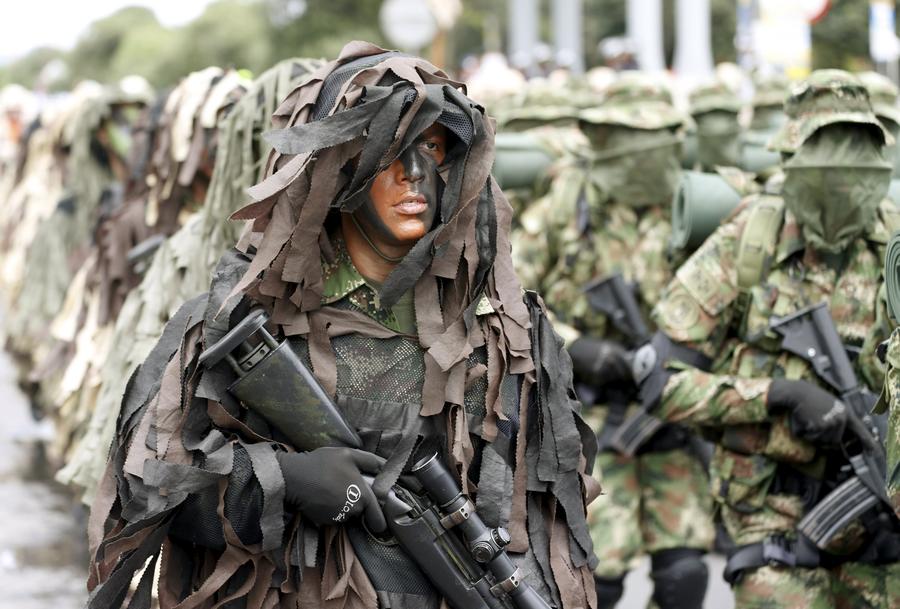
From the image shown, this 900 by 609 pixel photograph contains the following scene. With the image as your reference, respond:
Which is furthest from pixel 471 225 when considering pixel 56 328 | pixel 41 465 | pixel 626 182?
pixel 41 465

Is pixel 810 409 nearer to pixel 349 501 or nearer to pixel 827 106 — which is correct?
pixel 827 106

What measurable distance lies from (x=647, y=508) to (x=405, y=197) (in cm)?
333

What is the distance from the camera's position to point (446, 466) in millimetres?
3660

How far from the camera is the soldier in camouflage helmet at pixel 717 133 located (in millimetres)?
8461

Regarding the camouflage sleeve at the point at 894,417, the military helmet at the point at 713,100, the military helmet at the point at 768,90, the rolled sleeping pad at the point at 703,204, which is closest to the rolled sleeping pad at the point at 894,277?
the camouflage sleeve at the point at 894,417

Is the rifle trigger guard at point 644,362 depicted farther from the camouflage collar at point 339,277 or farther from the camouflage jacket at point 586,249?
the camouflage collar at point 339,277

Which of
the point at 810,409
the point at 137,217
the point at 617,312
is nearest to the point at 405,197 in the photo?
the point at 810,409

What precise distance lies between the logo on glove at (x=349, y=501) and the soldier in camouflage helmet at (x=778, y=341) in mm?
1930

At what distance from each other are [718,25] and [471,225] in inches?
2104

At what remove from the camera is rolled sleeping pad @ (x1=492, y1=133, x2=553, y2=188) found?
7961 mm

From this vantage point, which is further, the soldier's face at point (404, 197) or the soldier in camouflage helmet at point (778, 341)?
the soldier in camouflage helmet at point (778, 341)

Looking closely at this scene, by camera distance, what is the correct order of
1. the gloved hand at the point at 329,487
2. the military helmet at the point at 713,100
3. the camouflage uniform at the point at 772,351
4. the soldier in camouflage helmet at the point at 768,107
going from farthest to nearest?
the soldier in camouflage helmet at the point at 768,107
the military helmet at the point at 713,100
the camouflage uniform at the point at 772,351
the gloved hand at the point at 329,487

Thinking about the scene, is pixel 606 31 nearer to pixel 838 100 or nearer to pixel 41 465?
pixel 41 465

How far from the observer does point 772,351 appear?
210 inches
